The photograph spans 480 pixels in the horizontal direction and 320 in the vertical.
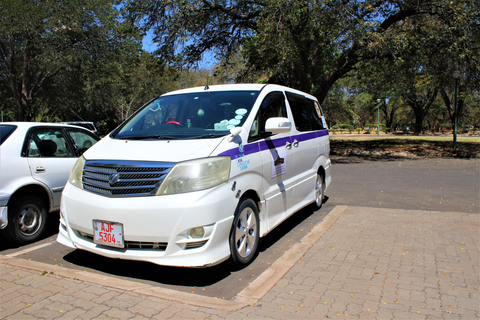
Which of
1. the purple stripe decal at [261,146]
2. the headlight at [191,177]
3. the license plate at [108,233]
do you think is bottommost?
the license plate at [108,233]

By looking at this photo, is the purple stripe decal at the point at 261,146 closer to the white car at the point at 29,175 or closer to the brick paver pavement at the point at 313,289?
A: the brick paver pavement at the point at 313,289

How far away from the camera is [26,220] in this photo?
→ 517cm

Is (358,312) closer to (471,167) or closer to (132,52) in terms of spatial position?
(471,167)

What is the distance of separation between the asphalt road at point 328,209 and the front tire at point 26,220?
0.15 meters

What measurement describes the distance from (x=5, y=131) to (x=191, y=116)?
264 centimetres

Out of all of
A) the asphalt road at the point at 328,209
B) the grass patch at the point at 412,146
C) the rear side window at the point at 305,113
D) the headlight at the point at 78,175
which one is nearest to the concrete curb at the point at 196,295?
the asphalt road at the point at 328,209

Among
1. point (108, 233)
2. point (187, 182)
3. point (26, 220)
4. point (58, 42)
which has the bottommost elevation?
point (26, 220)

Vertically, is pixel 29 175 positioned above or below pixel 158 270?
above

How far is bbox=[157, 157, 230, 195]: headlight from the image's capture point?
3639 mm

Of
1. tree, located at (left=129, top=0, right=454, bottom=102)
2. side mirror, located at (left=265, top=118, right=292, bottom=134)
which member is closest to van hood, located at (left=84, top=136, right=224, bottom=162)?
side mirror, located at (left=265, top=118, right=292, bottom=134)

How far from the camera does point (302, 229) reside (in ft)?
19.3

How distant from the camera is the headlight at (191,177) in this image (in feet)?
11.9

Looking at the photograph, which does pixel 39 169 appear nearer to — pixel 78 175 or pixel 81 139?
pixel 81 139

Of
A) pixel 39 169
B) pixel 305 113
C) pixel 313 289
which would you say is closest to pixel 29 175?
pixel 39 169
